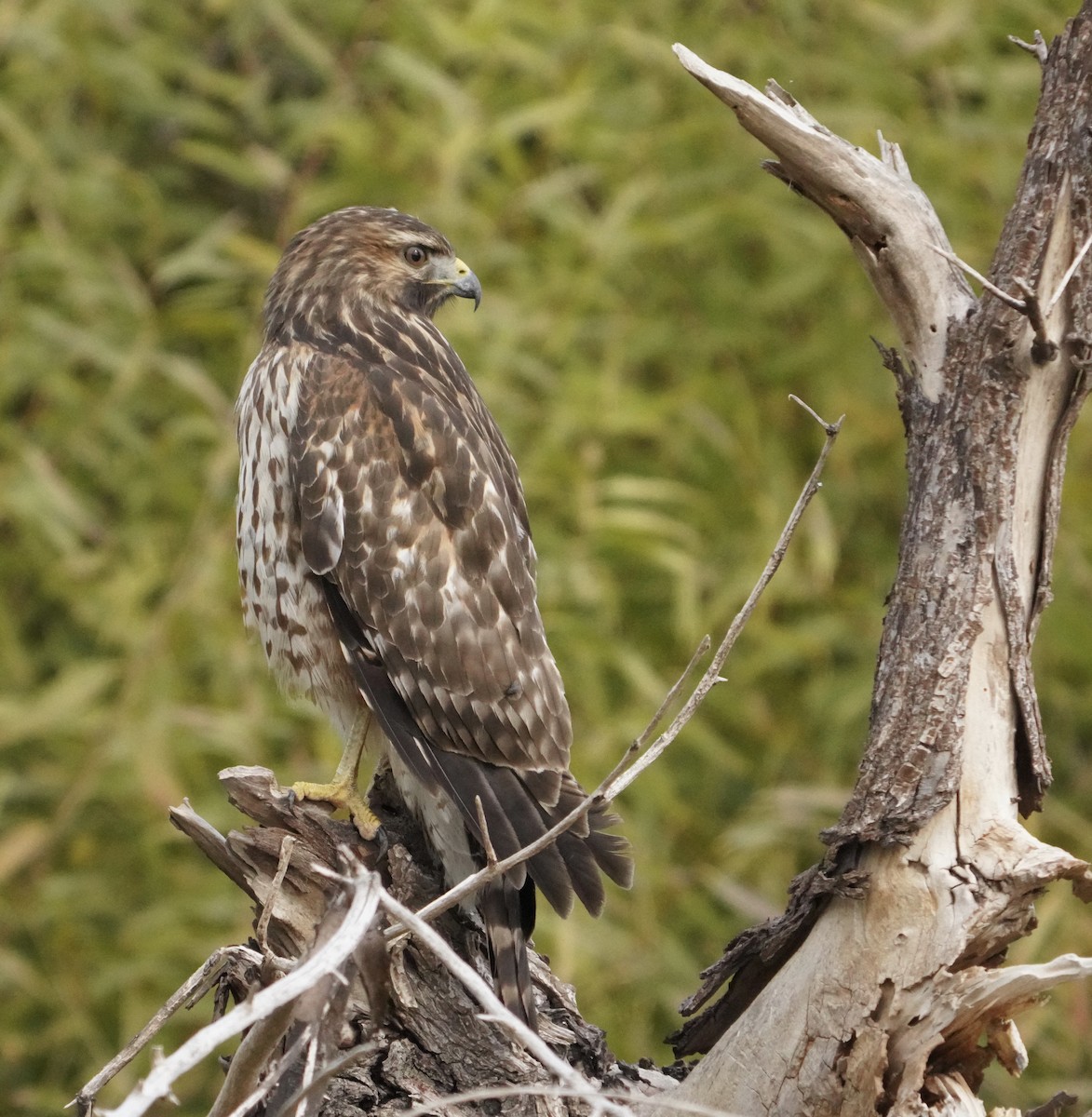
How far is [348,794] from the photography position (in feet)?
10.5

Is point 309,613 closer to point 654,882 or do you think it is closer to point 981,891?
point 981,891

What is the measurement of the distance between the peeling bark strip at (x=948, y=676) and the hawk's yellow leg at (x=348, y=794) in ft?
2.95

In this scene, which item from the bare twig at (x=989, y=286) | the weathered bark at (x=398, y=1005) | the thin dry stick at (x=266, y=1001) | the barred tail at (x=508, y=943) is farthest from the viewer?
the barred tail at (x=508, y=943)

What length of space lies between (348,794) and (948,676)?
126cm

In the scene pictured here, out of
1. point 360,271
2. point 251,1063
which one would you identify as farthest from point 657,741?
point 360,271

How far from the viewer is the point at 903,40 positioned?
502 centimetres

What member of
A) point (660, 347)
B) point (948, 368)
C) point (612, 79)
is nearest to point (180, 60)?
point (612, 79)

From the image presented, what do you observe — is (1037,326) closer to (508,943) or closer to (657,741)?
(657,741)

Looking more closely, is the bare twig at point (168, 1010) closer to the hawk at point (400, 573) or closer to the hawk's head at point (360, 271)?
the hawk at point (400, 573)

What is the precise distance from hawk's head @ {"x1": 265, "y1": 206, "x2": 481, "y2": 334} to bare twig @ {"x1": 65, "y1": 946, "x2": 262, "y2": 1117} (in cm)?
138

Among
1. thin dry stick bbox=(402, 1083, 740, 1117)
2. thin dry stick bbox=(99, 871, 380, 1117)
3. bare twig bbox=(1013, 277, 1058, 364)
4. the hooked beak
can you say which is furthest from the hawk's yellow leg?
bare twig bbox=(1013, 277, 1058, 364)

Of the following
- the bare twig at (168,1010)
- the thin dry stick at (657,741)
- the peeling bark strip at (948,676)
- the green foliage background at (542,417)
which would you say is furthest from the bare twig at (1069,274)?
the green foliage background at (542,417)

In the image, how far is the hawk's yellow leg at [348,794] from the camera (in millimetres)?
3133

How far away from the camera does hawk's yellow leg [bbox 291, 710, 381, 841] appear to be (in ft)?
10.3
